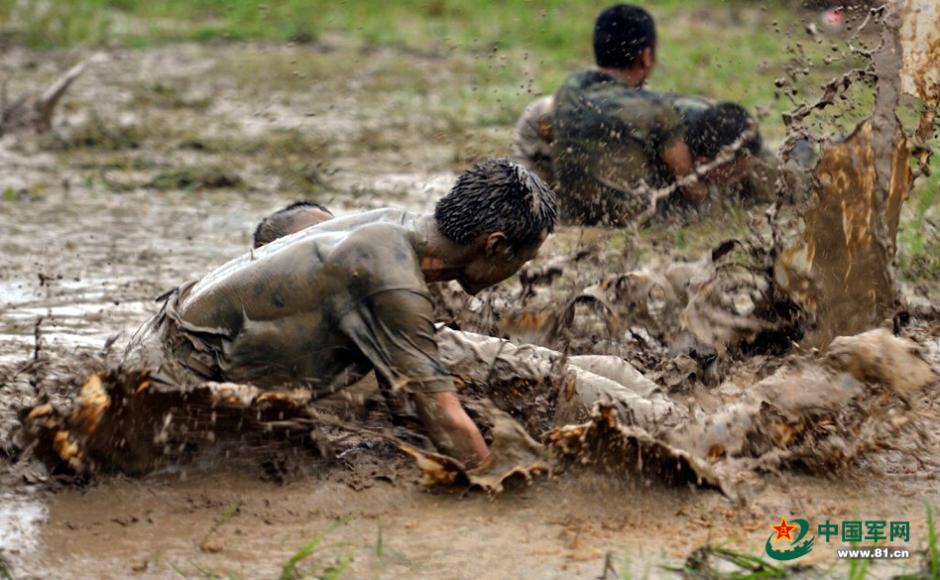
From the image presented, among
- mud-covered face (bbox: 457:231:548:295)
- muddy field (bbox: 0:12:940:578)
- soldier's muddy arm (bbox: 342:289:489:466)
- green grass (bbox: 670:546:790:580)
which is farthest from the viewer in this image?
mud-covered face (bbox: 457:231:548:295)

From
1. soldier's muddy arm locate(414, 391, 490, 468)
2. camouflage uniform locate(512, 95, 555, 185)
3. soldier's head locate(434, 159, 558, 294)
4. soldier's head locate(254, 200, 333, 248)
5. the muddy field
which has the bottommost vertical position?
the muddy field

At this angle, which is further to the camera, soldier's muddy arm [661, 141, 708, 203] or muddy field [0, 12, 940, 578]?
soldier's muddy arm [661, 141, 708, 203]

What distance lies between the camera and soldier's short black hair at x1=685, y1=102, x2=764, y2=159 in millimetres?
7574

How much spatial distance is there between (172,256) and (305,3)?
9.50 meters

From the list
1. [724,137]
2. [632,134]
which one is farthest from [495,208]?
[724,137]

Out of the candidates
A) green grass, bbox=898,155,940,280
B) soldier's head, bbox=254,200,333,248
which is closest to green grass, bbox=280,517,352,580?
soldier's head, bbox=254,200,333,248

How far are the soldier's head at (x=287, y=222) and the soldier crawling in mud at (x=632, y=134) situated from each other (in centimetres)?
279

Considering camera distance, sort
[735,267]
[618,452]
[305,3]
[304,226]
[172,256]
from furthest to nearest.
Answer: [305,3] → [172,256] → [735,267] → [304,226] → [618,452]

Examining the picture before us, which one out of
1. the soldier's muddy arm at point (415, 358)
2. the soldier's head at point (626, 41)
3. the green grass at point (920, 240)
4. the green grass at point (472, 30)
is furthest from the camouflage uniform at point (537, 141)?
the soldier's muddy arm at point (415, 358)

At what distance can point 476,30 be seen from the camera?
1471 centimetres

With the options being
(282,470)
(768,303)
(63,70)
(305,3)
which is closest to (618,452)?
(282,470)

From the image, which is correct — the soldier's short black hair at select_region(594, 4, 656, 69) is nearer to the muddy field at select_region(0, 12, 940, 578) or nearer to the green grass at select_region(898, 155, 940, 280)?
the muddy field at select_region(0, 12, 940, 578)

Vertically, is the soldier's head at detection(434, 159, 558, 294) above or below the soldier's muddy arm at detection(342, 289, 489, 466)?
above

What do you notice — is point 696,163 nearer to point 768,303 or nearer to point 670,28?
point 768,303
